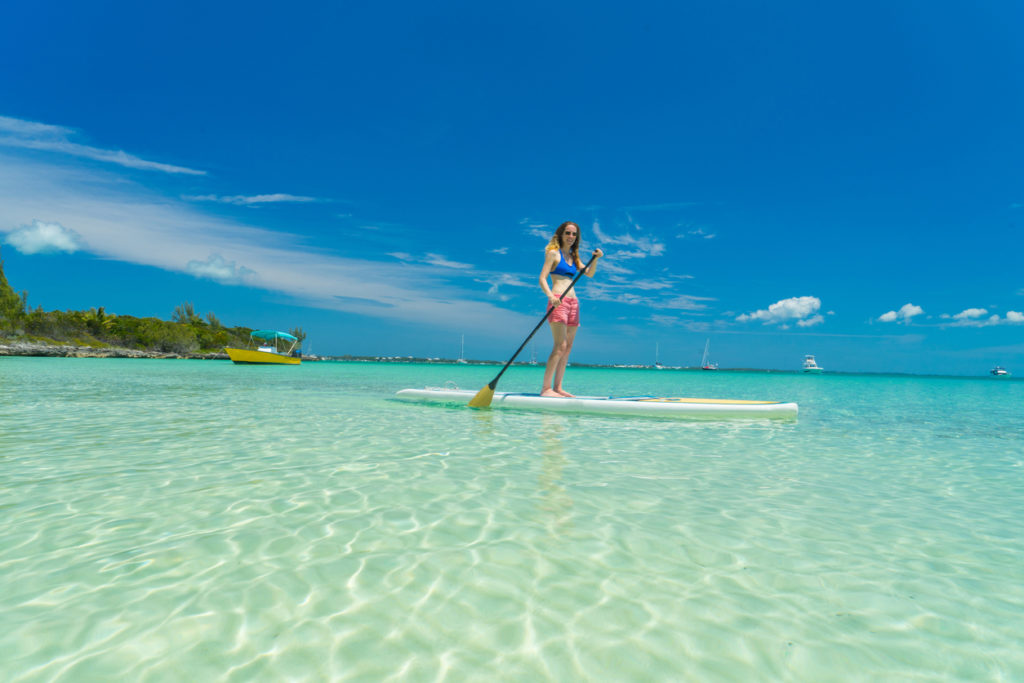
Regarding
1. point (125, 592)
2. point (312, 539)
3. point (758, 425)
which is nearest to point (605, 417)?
point (758, 425)

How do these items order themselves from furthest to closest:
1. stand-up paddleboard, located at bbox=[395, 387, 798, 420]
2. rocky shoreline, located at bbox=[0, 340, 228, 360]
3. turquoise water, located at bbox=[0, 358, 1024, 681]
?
1. rocky shoreline, located at bbox=[0, 340, 228, 360]
2. stand-up paddleboard, located at bbox=[395, 387, 798, 420]
3. turquoise water, located at bbox=[0, 358, 1024, 681]

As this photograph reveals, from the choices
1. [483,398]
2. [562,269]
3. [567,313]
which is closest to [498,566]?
[567,313]

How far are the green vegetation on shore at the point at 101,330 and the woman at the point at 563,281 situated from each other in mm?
77748

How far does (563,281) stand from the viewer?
339 inches

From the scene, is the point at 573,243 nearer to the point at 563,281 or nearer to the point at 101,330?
the point at 563,281

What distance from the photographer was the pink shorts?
850 cm

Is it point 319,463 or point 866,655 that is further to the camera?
point 319,463

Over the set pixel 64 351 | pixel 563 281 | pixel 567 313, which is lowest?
pixel 64 351

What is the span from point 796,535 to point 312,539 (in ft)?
8.81

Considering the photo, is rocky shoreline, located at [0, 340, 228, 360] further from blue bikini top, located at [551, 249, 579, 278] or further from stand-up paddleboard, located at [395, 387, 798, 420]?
blue bikini top, located at [551, 249, 579, 278]

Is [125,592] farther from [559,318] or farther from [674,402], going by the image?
[674,402]

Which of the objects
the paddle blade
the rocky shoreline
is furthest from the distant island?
the paddle blade

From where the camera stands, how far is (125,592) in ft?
7.04

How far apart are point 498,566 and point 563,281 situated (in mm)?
6538
